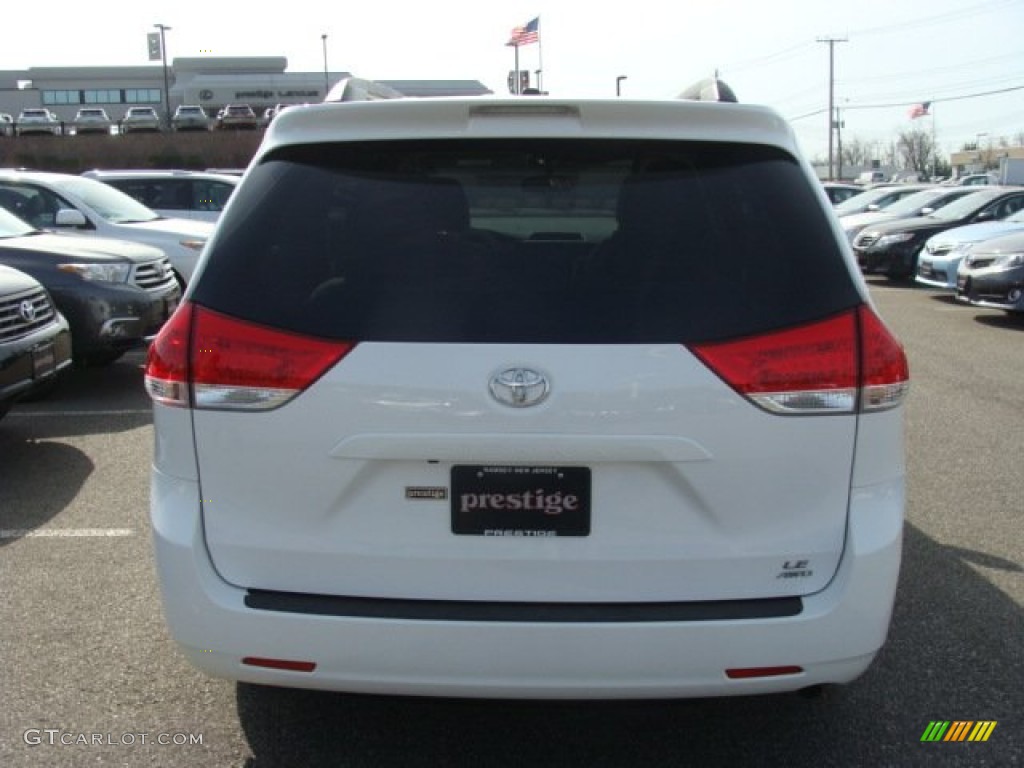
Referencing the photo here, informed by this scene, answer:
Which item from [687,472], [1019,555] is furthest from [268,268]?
[1019,555]

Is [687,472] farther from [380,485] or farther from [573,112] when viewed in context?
[573,112]

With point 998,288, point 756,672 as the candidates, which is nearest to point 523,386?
point 756,672

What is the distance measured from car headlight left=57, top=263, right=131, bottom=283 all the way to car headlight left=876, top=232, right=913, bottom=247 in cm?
1293

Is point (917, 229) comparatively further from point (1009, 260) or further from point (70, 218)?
point (70, 218)

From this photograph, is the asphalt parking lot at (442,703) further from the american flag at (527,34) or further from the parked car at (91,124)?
the parked car at (91,124)

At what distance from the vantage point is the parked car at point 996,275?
11.8m

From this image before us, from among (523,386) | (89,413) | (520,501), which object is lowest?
(89,413)

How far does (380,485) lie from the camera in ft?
8.36

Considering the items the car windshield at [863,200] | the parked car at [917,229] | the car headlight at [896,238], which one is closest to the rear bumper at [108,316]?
the parked car at [917,229]

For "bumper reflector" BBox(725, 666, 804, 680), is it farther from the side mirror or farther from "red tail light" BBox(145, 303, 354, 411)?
the side mirror

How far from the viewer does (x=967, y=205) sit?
17281mm

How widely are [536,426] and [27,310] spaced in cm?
523

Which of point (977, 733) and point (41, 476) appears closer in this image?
point (977, 733)

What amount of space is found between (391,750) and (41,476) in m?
3.92
